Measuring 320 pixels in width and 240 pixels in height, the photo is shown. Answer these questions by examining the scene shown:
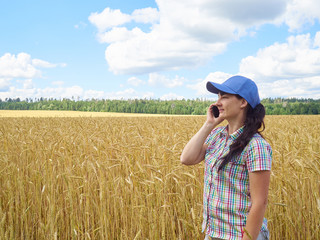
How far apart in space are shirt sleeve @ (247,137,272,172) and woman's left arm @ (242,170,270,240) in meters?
0.03

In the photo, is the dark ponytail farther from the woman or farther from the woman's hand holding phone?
the woman's hand holding phone

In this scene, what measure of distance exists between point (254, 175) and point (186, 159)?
0.54m

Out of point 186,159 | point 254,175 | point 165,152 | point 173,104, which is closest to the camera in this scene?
point 254,175

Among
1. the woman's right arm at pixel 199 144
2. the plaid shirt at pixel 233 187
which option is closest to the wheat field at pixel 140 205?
the woman's right arm at pixel 199 144

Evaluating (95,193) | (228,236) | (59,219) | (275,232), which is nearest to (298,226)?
(275,232)

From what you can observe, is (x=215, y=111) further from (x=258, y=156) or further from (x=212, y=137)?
(x=258, y=156)

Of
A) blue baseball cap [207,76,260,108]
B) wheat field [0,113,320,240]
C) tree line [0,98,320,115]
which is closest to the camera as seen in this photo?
blue baseball cap [207,76,260,108]

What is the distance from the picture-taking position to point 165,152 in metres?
3.75

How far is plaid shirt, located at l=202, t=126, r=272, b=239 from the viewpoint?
1559 mm

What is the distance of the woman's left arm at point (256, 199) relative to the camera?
60.3 inches

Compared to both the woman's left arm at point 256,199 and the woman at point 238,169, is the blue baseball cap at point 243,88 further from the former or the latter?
the woman's left arm at point 256,199

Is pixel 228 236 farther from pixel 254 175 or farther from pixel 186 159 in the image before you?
pixel 186 159

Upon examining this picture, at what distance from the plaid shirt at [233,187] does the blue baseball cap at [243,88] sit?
0.19m

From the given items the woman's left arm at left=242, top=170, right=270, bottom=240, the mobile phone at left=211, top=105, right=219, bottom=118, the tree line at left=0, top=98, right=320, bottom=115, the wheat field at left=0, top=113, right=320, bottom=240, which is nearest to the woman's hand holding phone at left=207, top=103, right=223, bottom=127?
the mobile phone at left=211, top=105, right=219, bottom=118
